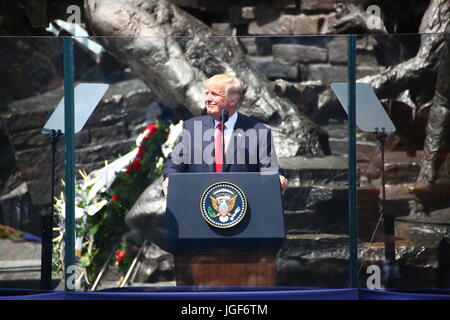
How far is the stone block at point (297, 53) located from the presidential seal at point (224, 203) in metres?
0.82

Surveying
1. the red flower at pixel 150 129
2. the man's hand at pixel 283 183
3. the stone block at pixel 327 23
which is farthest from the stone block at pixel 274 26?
the man's hand at pixel 283 183

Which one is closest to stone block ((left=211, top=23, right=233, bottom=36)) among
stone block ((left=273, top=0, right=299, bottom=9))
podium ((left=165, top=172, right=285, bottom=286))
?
stone block ((left=273, top=0, right=299, bottom=9))

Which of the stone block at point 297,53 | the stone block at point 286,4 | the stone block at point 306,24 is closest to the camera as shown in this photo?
the stone block at point 297,53

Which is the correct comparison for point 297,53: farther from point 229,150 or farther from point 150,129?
point 150,129

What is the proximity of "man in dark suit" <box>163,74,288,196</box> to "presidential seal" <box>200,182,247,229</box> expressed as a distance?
12 centimetres

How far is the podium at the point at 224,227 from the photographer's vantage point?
5340mm

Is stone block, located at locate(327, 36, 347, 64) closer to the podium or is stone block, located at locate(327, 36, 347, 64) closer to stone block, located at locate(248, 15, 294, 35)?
the podium

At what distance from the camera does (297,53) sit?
5.31 meters

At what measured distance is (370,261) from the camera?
17.9 ft

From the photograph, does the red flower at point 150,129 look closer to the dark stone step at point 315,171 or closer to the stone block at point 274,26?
the dark stone step at point 315,171

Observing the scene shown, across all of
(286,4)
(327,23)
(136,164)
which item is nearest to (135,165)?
(136,164)

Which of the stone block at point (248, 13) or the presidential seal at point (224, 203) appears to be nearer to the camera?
the presidential seal at point (224, 203)
